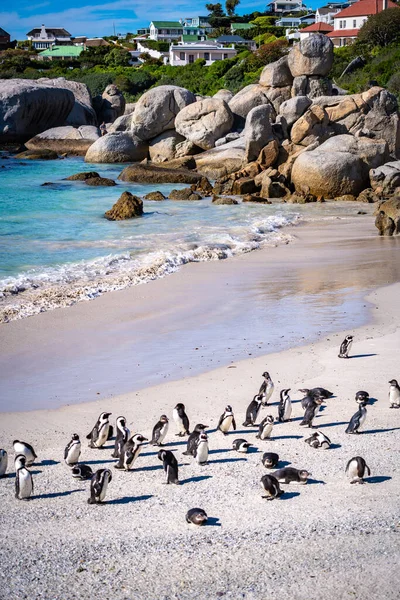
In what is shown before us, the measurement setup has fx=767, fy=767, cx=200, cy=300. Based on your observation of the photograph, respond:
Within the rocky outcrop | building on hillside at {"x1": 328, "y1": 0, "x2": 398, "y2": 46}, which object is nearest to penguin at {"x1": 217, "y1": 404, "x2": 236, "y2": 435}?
the rocky outcrop

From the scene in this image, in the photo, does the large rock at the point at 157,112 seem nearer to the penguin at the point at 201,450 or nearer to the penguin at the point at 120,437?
the penguin at the point at 120,437

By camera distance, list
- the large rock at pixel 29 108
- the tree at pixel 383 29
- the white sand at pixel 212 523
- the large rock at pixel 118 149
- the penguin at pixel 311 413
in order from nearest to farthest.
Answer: the white sand at pixel 212 523
the penguin at pixel 311 413
the large rock at pixel 118 149
the large rock at pixel 29 108
the tree at pixel 383 29

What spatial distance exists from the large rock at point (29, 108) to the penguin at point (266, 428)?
44152 mm

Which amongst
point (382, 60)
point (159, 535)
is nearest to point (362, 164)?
point (159, 535)

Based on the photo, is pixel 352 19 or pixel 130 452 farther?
pixel 352 19

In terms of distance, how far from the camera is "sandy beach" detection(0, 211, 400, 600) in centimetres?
540

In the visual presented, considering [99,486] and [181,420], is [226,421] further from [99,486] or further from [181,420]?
[99,486]

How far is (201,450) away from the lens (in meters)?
7.35

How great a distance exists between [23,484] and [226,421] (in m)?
2.32

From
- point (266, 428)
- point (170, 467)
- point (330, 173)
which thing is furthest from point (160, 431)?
point (330, 173)

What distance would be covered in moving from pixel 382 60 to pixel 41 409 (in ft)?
160

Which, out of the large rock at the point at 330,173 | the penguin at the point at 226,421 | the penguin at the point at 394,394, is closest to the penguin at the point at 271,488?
the penguin at the point at 226,421

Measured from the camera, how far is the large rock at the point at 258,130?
103ft

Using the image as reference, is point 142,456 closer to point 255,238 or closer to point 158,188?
point 255,238
